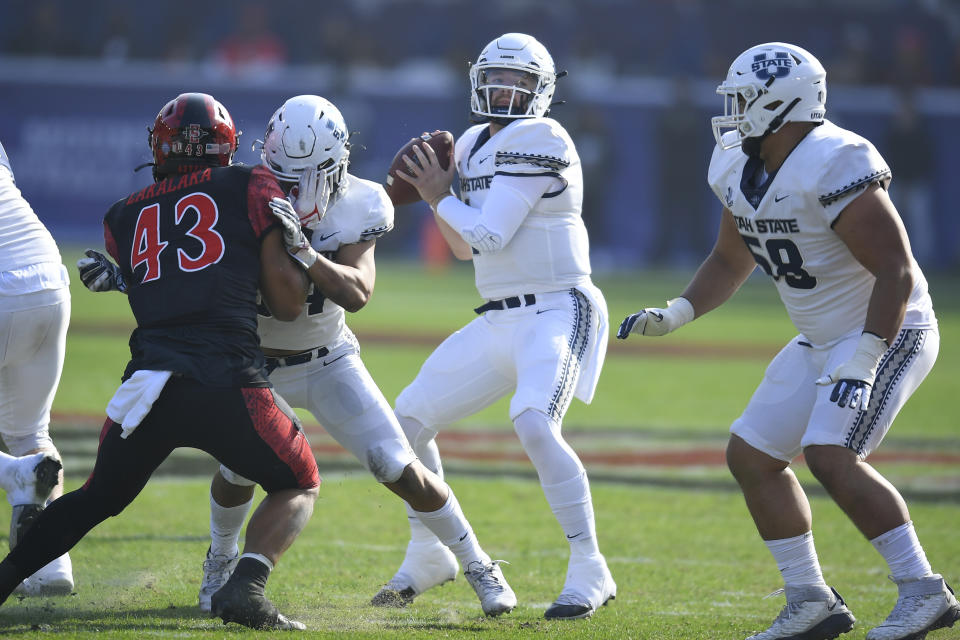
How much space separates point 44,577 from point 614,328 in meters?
10.4

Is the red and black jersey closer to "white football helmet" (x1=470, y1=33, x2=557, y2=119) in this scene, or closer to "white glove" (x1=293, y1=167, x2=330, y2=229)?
"white glove" (x1=293, y1=167, x2=330, y2=229)

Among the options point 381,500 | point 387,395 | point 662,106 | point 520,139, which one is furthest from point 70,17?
point 520,139

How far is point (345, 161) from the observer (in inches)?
163

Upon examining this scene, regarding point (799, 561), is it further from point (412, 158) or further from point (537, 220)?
point (412, 158)

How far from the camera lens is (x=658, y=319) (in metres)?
4.34

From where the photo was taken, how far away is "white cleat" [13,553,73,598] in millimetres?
4277

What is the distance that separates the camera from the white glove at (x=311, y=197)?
12.9 feet

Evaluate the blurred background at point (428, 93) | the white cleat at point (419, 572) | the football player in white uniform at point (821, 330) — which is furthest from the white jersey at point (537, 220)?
the blurred background at point (428, 93)

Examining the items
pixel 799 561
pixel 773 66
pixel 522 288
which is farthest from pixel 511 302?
pixel 799 561

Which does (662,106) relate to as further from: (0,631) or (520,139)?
(0,631)

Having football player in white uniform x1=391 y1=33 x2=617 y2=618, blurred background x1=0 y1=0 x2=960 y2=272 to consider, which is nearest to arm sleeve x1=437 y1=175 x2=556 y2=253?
football player in white uniform x1=391 y1=33 x2=617 y2=618

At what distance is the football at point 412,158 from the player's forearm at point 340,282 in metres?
0.85

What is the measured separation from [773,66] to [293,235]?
162cm

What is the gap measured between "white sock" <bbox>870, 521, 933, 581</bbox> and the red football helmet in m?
2.38
